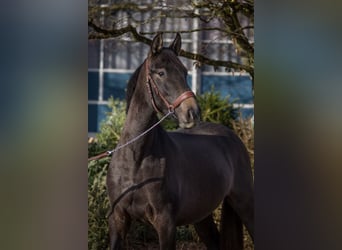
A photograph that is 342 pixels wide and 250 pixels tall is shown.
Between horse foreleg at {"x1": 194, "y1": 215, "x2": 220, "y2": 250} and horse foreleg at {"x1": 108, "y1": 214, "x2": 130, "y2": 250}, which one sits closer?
horse foreleg at {"x1": 108, "y1": 214, "x2": 130, "y2": 250}

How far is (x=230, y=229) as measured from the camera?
18.7ft

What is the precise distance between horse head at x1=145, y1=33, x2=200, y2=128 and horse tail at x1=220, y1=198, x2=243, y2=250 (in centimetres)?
131

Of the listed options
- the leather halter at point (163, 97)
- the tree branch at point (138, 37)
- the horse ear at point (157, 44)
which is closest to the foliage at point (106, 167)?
the tree branch at point (138, 37)

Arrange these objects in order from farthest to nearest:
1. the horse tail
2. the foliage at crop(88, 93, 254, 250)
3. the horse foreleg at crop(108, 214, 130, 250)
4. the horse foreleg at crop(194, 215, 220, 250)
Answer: the foliage at crop(88, 93, 254, 250)
the horse foreleg at crop(194, 215, 220, 250)
the horse tail
the horse foreleg at crop(108, 214, 130, 250)

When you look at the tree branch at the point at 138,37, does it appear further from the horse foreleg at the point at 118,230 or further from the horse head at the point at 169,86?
the horse foreleg at the point at 118,230

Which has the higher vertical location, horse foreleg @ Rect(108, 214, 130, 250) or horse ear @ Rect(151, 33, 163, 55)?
horse ear @ Rect(151, 33, 163, 55)

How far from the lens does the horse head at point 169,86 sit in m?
4.52

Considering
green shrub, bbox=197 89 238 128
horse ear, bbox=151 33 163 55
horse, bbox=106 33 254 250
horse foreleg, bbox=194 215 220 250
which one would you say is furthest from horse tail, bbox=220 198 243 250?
green shrub, bbox=197 89 238 128

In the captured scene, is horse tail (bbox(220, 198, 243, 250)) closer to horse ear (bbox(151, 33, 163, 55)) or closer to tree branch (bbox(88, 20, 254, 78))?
tree branch (bbox(88, 20, 254, 78))

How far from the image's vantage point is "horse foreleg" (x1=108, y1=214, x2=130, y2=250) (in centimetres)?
477

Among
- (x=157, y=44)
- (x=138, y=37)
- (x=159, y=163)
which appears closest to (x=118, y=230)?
(x=159, y=163)

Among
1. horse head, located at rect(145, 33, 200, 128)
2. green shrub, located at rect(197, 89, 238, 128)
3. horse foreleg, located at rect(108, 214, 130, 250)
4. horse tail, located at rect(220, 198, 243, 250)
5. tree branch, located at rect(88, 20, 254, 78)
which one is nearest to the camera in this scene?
horse head, located at rect(145, 33, 200, 128)
